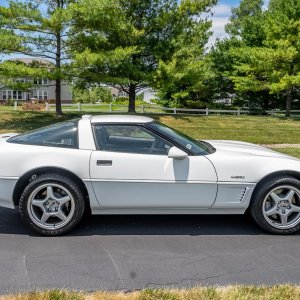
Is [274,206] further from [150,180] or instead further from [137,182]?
[137,182]

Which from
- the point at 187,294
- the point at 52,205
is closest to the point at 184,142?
the point at 52,205

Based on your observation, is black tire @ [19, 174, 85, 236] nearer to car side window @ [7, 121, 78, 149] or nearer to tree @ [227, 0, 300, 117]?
car side window @ [7, 121, 78, 149]

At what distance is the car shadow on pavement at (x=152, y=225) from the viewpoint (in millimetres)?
4527

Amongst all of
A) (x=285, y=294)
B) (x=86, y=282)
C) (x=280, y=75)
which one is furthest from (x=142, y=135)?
(x=280, y=75)

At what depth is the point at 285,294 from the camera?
121 inches

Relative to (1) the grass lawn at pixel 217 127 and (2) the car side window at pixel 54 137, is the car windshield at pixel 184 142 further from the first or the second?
(1) the grass lawn at pixel 217 127

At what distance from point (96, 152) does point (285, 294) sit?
2.32m

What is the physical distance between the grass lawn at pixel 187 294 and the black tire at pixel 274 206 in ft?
4.32

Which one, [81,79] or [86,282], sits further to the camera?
[81,79]

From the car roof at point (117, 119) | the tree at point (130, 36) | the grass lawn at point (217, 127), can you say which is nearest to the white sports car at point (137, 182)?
the car roof at point (117, 119)

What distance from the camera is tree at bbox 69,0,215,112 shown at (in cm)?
1716

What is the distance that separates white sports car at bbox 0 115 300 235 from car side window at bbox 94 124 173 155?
12mm

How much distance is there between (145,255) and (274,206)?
61.0 inches

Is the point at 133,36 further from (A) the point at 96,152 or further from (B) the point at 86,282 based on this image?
(B) the point at 86,282
